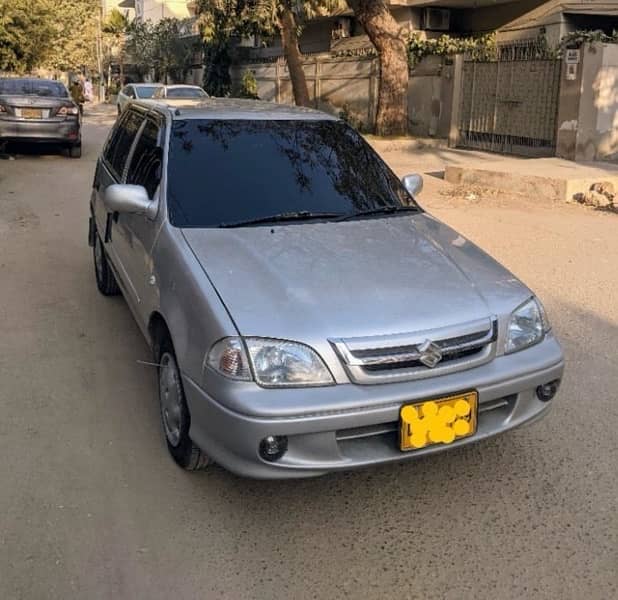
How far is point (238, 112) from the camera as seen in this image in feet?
16.0

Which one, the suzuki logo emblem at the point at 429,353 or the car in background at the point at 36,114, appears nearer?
the suzuki logo emblem at the point at 429,353

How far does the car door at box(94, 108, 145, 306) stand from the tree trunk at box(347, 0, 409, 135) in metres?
14.5

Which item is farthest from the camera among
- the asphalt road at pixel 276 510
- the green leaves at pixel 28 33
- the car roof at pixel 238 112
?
the green leaves at pixel 28 33

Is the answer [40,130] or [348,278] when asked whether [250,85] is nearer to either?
[40,130]

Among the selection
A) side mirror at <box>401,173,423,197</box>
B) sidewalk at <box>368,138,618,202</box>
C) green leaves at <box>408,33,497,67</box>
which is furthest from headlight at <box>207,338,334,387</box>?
green leaves at <box>408,33,497,67</box>

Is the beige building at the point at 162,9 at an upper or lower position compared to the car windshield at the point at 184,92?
upper

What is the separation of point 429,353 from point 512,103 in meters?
15.8

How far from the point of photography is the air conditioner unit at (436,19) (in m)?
26.0

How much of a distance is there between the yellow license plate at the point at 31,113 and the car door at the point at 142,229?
1107 cm

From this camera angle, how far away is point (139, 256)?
4.42m

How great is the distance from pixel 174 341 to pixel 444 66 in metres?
18.5

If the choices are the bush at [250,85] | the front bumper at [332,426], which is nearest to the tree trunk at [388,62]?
the bush at [250,85]

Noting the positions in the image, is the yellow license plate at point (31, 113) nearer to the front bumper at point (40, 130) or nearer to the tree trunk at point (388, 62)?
the front bumper at point (40, 130)

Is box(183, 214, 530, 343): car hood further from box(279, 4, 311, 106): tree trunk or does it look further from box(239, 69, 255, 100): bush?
box(239, 69, 255, 100): bush
